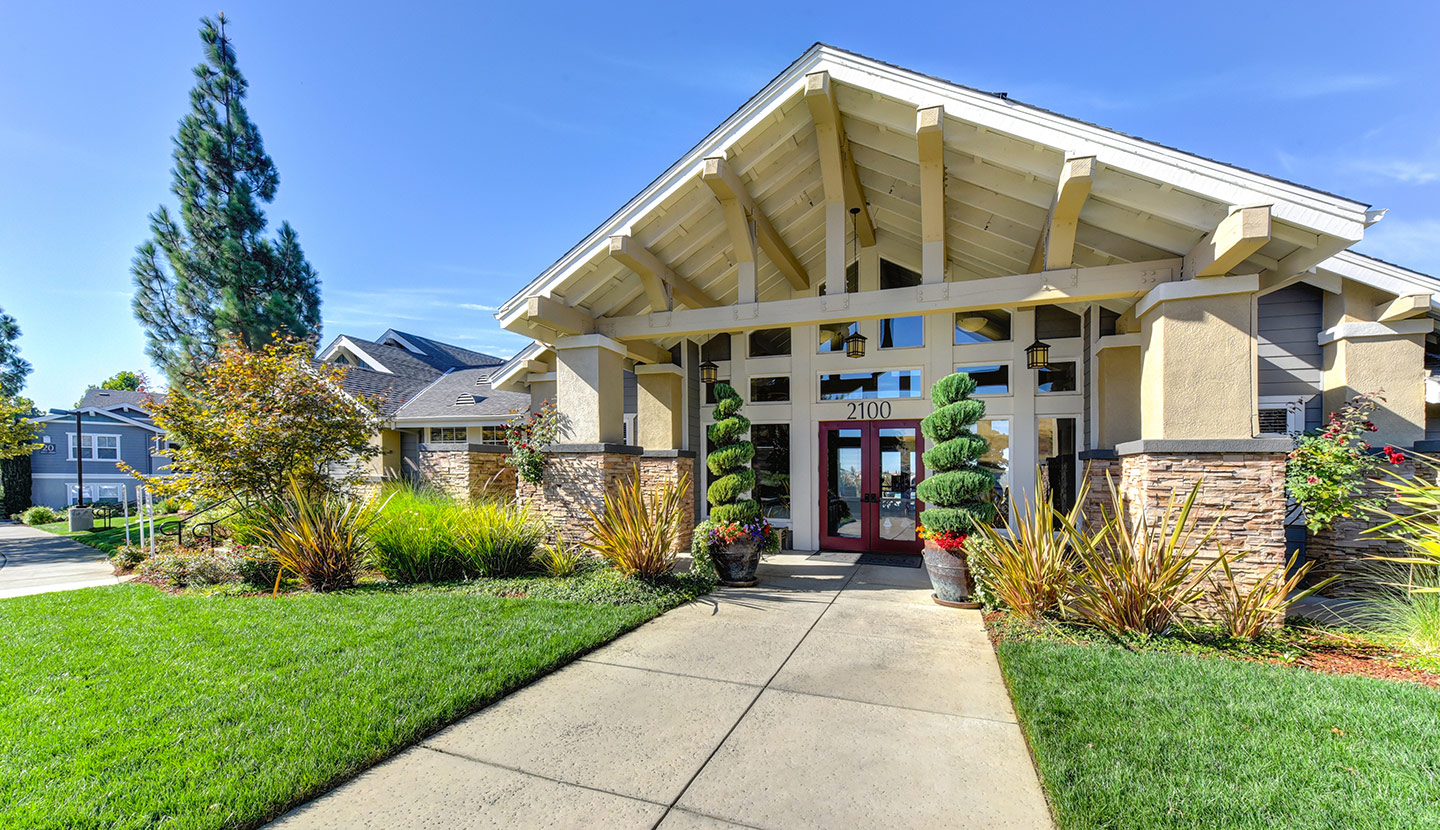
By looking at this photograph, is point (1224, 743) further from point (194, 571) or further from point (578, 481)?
point (194, 571)

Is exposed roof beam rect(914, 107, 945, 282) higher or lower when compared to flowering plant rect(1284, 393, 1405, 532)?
higher

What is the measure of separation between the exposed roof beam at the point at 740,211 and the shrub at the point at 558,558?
434 centimetres

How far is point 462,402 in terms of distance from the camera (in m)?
14.2

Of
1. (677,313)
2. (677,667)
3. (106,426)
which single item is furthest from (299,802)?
(106,426)

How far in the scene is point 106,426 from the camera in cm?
2278

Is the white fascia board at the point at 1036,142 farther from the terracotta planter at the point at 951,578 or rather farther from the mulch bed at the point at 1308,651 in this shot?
the terracotta planter at the point at 951,578

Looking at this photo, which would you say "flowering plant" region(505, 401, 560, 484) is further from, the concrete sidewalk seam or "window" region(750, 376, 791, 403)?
the concrete sidewalk seam

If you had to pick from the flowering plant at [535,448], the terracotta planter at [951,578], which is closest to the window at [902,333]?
the terracotta planter at [951,578]

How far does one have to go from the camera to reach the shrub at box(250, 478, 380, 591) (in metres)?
6.47

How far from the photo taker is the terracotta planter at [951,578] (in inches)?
225

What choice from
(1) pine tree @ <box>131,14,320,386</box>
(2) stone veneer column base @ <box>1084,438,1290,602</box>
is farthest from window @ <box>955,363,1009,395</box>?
(1) pine tree @ <box>131,14,320,386</box>

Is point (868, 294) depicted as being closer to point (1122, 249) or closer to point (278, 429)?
point (1122, 249)

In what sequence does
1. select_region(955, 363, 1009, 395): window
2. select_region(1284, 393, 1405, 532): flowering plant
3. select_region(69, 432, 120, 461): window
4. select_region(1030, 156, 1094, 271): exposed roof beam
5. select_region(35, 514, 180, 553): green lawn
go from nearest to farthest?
select_region(1030, 156, 1094, 271): exposed roof beam, select_region(1284, 393, 1405, 532): flowering plant, select_region(955, 363, 1009, 395): window, select_region(35, 514, 180, 553): green lawn, select_region(69, 432, 120, 461): window

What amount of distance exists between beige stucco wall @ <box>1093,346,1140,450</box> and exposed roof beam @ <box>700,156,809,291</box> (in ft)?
14.9
